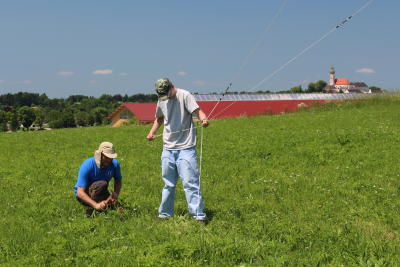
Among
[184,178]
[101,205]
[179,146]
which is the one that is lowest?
[101,205]

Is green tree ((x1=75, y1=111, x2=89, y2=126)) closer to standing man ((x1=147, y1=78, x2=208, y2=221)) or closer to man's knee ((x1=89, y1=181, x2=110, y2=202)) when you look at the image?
man's knee ((x1=89, y1=181, x2=110, y2=202))

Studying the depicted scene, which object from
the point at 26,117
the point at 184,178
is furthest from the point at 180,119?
the point at 26,117

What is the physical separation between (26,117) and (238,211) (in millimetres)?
107643

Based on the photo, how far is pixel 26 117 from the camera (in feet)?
344

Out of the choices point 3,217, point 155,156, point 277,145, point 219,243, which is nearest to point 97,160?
point 3,217

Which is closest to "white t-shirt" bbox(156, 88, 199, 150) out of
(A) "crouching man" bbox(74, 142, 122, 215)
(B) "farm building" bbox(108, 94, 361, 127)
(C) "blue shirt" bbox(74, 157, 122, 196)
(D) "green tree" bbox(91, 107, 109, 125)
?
(A) "crouching man" bbox(74, 142, 122, 215)

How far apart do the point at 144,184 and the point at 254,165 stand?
11.5ft

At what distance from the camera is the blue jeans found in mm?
6262

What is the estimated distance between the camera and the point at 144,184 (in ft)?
30.8

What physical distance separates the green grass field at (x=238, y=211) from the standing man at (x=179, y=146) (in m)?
0.30

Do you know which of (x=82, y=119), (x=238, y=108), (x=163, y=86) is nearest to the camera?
(x=163, y=86)

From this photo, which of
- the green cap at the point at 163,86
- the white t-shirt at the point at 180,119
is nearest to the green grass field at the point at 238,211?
the white t-shirt at the point at 180,119

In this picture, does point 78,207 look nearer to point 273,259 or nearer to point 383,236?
point 273,259

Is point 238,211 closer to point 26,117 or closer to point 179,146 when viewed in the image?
point 179,146
